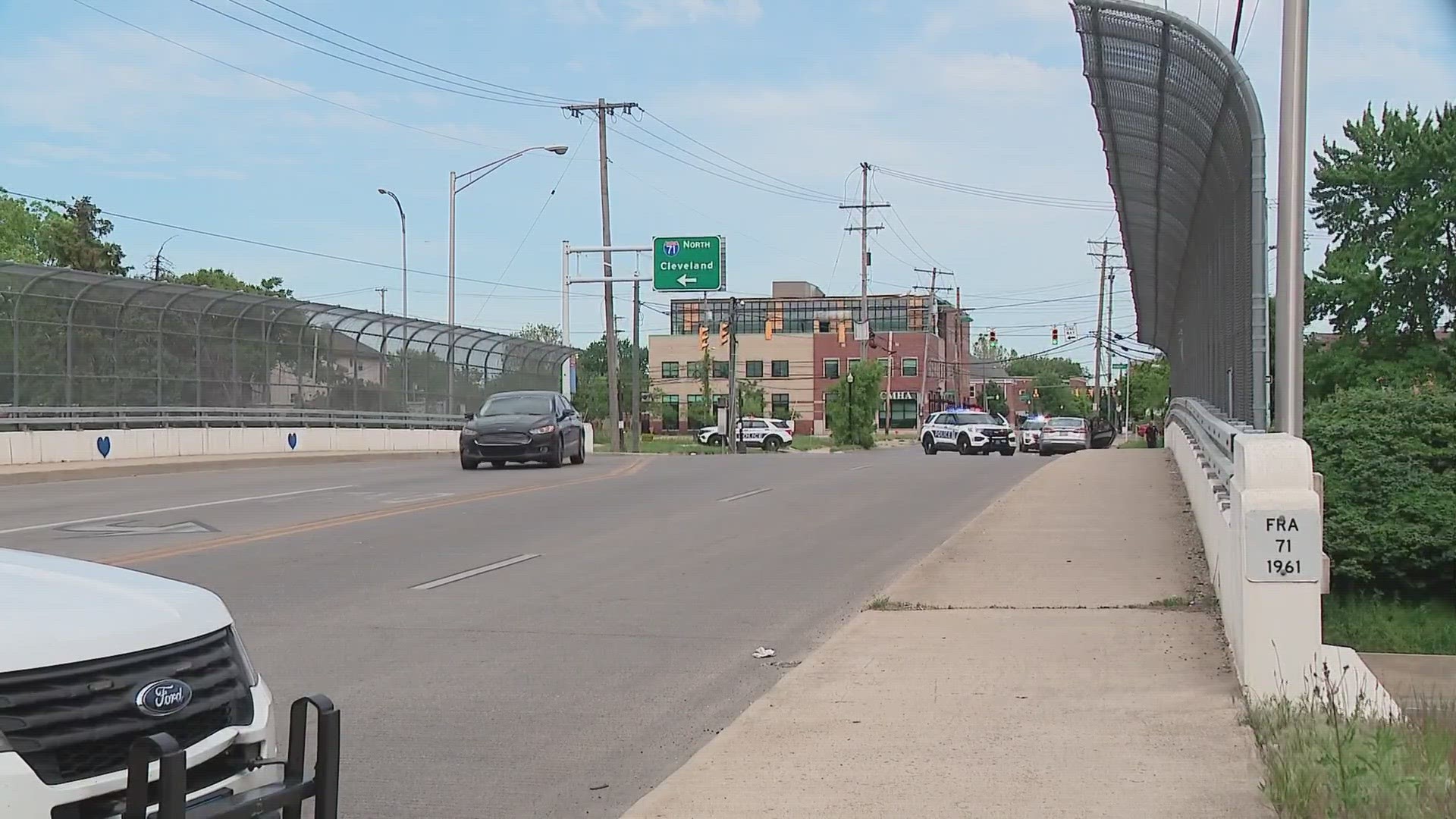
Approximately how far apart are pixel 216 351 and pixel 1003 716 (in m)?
27.7

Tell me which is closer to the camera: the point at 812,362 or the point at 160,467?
the point at 160,467

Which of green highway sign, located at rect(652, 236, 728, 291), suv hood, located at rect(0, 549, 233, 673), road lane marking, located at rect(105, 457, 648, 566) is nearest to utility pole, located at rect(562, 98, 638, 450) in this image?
green highway sign, located at rect(652, 236, 728, 291)

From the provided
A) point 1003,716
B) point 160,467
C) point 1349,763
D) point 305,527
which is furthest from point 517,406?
point 1349,763

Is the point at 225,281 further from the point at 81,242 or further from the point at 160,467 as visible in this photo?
the point at 160,467

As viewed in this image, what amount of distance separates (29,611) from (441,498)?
54.8ft

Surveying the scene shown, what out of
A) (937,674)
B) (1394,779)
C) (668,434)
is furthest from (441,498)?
(668,434)

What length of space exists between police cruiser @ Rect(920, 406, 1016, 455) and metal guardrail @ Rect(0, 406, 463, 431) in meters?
16.8

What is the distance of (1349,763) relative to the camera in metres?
5.45

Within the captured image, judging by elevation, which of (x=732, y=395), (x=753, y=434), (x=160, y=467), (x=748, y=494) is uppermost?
(x=732, y=395)

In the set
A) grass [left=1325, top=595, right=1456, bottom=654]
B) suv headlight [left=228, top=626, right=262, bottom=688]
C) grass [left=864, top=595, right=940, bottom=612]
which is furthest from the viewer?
grass [left=1325, top=595, right=1456, bottom=654]

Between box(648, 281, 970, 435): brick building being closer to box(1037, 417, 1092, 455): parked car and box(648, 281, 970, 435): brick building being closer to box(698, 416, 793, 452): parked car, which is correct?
box(698, 416, 793, 452): parked car

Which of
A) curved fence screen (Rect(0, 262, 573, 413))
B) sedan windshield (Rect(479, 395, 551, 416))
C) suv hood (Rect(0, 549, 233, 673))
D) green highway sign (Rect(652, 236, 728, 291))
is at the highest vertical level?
green highway sign (Rect(652, 236, 728, 291))

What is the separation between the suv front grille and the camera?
3.38 meters

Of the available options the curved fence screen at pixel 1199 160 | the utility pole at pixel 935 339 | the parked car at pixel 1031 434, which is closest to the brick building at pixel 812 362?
the utility pole at pixel 935 339
